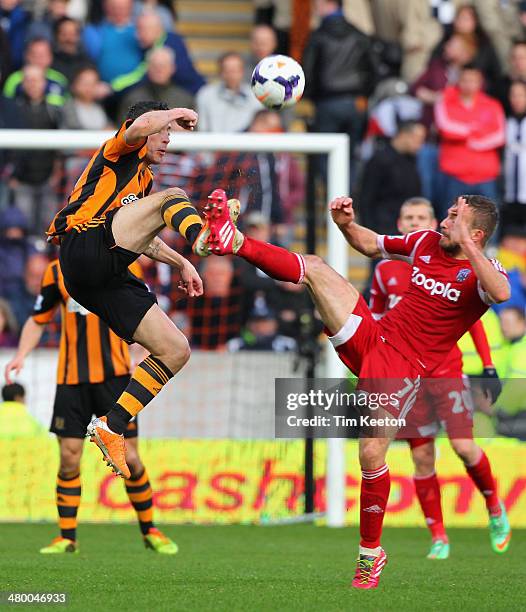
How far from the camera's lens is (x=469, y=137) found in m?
14.1

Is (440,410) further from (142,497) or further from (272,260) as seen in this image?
(272,260)

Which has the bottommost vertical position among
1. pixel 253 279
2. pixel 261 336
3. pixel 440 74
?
pixel 261 336

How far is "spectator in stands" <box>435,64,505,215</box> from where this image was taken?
1411 centimetres

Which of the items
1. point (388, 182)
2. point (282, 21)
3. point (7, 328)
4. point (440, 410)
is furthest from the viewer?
point (282, 21)

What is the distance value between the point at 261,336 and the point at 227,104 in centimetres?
272

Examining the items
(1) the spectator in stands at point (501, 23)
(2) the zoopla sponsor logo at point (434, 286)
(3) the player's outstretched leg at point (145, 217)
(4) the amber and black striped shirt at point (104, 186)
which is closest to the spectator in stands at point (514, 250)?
(1) the spectator in stands at point (501, 23)

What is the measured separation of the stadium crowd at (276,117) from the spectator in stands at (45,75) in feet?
0.06

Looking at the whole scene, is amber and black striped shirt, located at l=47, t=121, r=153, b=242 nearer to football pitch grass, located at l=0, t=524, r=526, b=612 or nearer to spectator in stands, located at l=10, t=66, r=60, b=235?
football pitch grass, located at l=0, t=524, r=526, b=612

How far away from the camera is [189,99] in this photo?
1400 cm

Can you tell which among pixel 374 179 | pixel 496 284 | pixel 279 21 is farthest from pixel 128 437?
pixel 279 21

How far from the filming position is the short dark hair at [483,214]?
748cm

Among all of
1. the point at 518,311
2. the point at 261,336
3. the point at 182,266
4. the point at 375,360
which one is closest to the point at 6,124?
the point at 261,336

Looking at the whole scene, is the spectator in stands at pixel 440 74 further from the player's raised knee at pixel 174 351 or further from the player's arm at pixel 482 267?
the player's arm at pixel 482 267

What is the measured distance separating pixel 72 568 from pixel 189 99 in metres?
7.14
